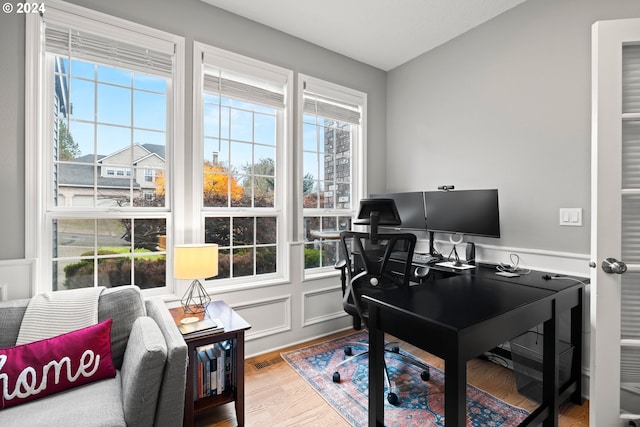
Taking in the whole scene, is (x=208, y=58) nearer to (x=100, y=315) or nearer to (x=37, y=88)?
(x=37, y=88)

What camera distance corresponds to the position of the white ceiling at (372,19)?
7.93 ft

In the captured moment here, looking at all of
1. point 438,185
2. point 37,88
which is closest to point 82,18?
point 37,88

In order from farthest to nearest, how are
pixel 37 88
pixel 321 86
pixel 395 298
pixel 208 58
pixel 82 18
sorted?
pixel 321 86
pixel 208 58
pixel 82 18
pixel 37 88
pixel 395 298

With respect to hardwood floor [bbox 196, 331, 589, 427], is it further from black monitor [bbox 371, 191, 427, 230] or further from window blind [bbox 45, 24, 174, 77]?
window blind [bbox 45, 24, 174, 77]

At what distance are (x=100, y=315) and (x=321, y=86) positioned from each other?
2.66 metres

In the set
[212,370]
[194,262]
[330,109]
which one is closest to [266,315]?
[212,370]

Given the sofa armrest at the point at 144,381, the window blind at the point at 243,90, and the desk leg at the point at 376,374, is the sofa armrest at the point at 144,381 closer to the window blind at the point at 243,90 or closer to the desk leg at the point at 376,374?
the desk leg at the point at 376,374

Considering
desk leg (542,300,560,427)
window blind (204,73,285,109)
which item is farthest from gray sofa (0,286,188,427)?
desk leg (542,300,560,427)

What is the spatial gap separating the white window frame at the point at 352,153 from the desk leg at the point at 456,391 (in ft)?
6.08

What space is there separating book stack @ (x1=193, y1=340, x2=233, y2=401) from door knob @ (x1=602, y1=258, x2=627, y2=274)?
2213 mm

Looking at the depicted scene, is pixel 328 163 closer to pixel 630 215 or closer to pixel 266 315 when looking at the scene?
pixel 266 315

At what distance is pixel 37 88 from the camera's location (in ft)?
6.07

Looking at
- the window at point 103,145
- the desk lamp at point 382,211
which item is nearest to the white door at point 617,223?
the desk lamp at point 382,211

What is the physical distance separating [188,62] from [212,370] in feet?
7.43
